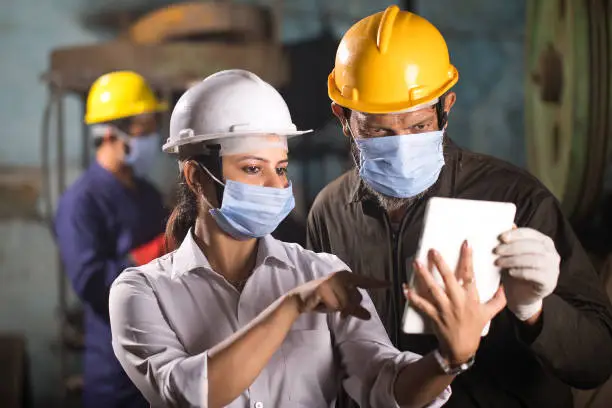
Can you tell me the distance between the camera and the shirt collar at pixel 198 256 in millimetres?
2252

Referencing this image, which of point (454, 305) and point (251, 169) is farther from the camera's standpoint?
point (251, 169)

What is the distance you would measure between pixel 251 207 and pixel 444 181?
534mm

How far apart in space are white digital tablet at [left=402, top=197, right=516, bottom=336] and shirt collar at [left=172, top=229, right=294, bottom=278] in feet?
1.25

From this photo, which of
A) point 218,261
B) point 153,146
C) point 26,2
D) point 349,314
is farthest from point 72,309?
point 349,314

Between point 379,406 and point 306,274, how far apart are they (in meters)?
0.38

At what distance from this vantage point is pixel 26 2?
4.07 m

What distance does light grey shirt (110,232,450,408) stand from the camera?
2.13 meters

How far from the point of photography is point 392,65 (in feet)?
7.34

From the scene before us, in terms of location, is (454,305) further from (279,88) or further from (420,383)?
(279,88)

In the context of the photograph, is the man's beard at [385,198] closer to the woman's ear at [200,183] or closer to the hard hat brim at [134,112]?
the woman's ear at [200,183]

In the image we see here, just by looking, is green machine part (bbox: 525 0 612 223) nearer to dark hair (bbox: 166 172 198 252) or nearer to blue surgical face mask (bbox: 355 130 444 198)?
blue surgical face mask (bbox: 355 130 444 198)

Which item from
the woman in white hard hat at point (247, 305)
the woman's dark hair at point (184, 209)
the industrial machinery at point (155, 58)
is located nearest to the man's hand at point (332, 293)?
the woman in white hard hat at point (247, 305)

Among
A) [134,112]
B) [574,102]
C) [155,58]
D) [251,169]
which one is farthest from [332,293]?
[155,58]

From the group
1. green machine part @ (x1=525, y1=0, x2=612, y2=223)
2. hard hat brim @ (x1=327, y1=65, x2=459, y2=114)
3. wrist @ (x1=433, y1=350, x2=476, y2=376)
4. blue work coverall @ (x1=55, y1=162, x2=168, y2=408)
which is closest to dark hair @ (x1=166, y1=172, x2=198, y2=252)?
hard hat brim @ (x1=327, y1=65, x2=459, y2=114)
